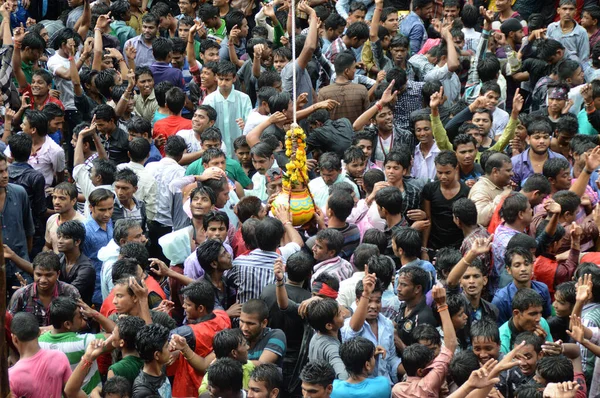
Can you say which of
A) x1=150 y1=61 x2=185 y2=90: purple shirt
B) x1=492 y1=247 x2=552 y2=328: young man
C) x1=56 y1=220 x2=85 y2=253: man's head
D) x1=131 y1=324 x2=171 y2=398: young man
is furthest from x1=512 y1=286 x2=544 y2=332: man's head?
x1=150 y1=61 x2=185 y2=90: purple shirt

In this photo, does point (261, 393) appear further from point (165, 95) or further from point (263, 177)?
point (165, 95)

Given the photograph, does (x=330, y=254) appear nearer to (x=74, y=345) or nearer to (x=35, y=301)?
(x=74, y=345)

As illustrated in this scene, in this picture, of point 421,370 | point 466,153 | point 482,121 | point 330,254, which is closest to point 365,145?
point 466,153

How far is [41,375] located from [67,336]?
529mm

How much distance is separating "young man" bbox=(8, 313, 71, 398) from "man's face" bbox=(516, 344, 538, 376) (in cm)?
294

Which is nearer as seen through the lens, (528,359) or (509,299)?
(528,359)

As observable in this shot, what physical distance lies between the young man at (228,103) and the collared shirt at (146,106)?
733 mm

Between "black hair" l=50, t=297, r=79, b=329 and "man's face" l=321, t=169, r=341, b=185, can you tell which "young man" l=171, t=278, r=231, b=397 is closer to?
"black hair" l=50, t=297, r=79, b=329

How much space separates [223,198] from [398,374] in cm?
249

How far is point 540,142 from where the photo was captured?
10.6 metres

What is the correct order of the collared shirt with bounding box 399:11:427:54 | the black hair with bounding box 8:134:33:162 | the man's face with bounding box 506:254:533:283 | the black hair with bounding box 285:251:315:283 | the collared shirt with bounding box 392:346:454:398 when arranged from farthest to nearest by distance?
the collared shirt with bounding box 399:11:427:54, the black hair with bounding box 8:134:33:162, the man's face with bounding box 506:254:533:283, the black hair with bounding box 285:251:315:283, the collared shirt with bounding box 392:346:454:398

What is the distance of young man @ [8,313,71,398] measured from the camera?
24.2ft

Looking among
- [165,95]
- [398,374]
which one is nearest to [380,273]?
[398,374]

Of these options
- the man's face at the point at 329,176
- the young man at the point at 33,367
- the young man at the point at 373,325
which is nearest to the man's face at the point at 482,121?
the man's face at the point at 329,176
